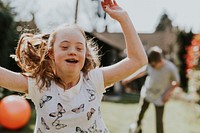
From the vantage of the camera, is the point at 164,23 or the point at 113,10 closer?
the point at 113,10

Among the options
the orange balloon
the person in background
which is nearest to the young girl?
the person in background

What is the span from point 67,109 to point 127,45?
404mm

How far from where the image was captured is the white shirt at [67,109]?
69.1 inches

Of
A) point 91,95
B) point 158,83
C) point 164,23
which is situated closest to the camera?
point 91,95

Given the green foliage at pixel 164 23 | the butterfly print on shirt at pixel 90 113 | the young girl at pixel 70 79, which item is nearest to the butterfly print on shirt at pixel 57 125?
the young girl at pixel 70 79

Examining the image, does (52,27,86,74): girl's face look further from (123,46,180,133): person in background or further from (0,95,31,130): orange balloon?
(0,95,31,130): orange balloon

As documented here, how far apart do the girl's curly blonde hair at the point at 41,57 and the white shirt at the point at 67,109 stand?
0.16 feet

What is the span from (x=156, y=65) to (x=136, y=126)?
1.09 metres

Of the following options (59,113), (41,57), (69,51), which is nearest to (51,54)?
(41,57)

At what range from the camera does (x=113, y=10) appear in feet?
5.97

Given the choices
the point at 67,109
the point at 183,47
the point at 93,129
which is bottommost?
the point at 183,47

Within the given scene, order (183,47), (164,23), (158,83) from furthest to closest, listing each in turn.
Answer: (164,23) → (183,47) → (158,83)

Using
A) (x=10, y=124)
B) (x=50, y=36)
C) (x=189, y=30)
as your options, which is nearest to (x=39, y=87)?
(x=50, y=36)

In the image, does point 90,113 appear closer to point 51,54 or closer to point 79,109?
point 79,109
